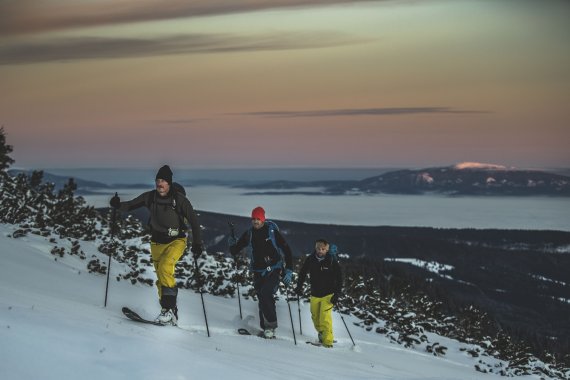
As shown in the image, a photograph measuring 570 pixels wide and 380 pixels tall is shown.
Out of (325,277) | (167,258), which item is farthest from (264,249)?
(167,258)

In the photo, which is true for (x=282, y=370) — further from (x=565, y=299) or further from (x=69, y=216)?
(x=565, y=299)

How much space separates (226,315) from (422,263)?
19570cm

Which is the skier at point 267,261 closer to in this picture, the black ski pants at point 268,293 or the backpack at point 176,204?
the black ski pants at point 268,293

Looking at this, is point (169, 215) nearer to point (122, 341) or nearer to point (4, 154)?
point (122, 341)

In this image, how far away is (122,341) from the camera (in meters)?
6.05

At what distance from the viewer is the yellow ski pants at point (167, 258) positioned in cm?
859

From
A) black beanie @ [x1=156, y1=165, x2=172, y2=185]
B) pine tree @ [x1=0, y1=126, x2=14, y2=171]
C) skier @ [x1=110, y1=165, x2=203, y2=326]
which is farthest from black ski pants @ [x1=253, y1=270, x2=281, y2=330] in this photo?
pine tree @ [x1=0, y1=126, x2=14, y2=171]

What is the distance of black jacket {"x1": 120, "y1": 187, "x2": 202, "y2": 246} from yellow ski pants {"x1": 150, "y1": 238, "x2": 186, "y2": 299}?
3.6 inches

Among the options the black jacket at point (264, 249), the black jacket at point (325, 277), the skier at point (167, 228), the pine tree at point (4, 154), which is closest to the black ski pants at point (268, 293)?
the black jacket at point (264, 249)

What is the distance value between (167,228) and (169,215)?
0.22m

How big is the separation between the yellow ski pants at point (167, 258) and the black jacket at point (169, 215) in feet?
0.30

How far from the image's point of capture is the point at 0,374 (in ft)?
15.1

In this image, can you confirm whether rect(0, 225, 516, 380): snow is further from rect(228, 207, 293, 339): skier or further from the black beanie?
the black beanie

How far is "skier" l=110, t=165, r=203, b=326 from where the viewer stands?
28.1ft
